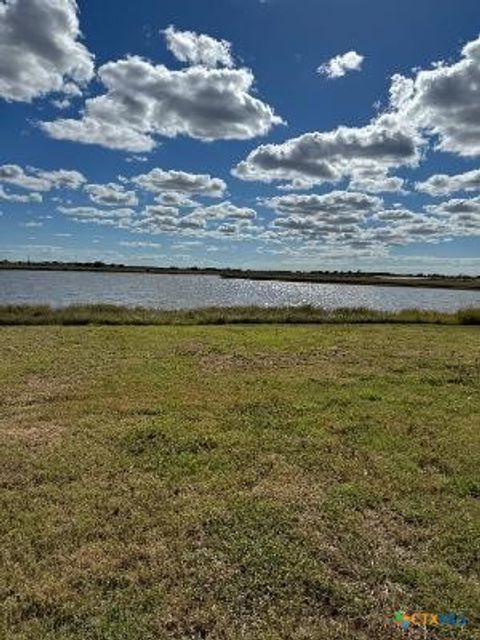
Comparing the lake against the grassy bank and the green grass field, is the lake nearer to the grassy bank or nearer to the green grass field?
the grassy bank

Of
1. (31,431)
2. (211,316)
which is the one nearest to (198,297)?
(211,316)

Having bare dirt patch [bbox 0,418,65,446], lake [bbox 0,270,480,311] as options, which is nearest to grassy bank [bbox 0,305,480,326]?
lake [bbox 0,270,480,311]

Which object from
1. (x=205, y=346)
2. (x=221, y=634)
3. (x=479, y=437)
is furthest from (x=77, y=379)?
(x=221, y=634)

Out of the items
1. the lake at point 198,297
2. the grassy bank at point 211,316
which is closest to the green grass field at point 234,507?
the grassy bank at point 211,316

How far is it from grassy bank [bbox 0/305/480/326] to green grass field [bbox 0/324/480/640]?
44.2 ft

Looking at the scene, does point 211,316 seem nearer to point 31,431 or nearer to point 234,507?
point 31,431

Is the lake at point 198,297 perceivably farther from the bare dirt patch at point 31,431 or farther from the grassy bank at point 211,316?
the bare dirt patch at point 31,431

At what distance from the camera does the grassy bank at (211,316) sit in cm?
2462

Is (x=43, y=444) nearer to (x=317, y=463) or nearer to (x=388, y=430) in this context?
(x=317, y=463)

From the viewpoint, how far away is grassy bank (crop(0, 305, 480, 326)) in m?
24.6

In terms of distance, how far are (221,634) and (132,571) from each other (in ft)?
3.16

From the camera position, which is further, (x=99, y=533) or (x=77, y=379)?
(x=77, y=379)

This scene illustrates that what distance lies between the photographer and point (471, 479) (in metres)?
6.23

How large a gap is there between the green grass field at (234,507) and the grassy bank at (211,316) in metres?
13.5
